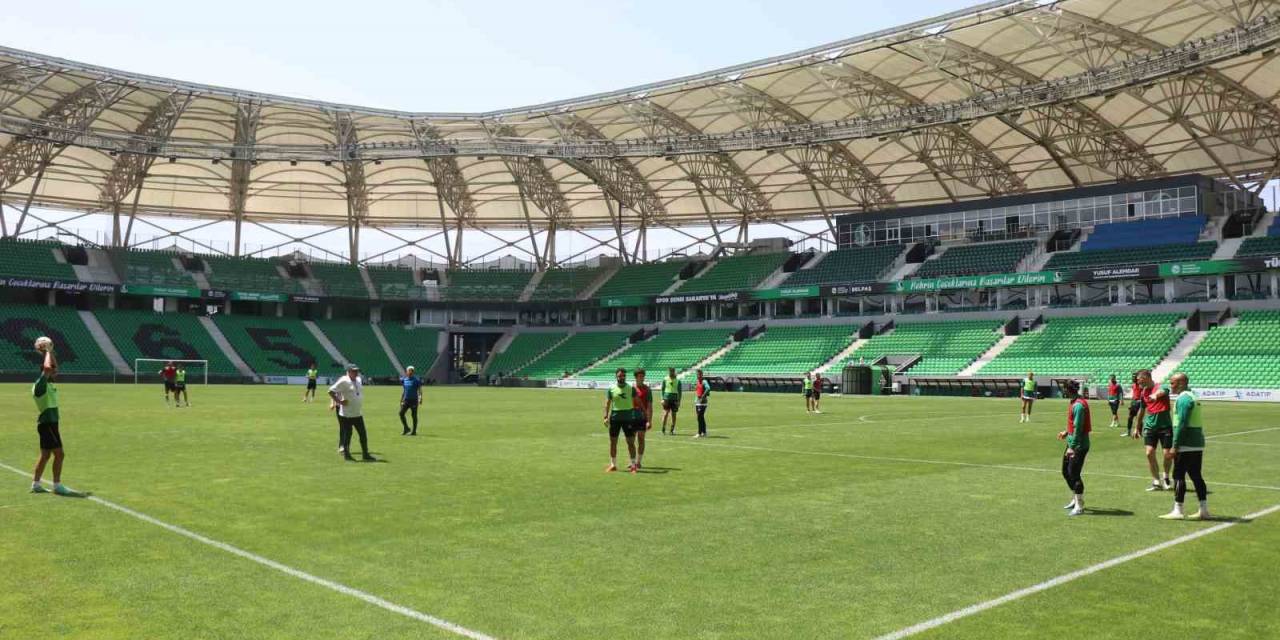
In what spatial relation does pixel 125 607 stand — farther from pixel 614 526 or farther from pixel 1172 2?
pixel 1172 2

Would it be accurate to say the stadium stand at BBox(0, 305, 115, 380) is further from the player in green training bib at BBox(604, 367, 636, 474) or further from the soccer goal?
the player in green training bib at BBox(604, 367, 636, 474)

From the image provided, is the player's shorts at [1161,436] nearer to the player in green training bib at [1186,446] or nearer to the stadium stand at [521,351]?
the player in green training bib at [1186,446]

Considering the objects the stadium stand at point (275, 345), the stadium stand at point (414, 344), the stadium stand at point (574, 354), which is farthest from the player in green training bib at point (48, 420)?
the stadium stand at point (414, 344)

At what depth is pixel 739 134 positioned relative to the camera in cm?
6444

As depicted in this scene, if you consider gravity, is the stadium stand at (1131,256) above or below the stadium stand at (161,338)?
above

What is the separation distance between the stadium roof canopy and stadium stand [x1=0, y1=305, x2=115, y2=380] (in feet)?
32.0

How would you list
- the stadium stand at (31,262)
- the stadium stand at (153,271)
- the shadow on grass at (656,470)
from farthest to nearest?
the stadium stand at (153,271) → the stadium stand at (31,262) → the shadow on grass at (656,470)

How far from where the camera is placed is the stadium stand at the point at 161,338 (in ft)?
235

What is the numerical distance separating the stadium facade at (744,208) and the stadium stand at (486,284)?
12.8 inches

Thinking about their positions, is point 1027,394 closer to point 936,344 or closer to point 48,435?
point 48,435

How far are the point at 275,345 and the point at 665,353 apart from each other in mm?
32203

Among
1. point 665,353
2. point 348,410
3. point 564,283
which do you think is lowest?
point 348,410

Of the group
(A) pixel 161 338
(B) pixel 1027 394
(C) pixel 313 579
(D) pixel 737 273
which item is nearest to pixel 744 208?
(D) pixel 737 273

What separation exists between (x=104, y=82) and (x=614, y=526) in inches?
2309
